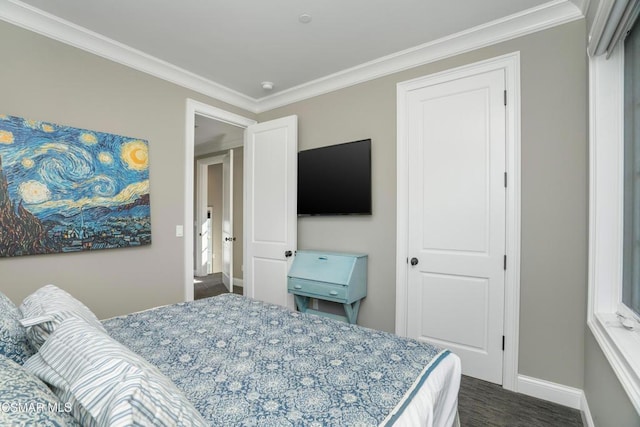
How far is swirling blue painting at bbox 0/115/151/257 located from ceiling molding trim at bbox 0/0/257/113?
0.67 metres

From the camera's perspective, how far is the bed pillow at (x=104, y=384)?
601 mm

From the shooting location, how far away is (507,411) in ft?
6.60

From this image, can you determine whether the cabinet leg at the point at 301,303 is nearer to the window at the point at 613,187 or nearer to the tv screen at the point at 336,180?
the tv screen at the point at 336,180

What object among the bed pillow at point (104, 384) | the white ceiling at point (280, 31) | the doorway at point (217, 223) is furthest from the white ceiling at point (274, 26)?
the bed pillow at point (104, 384)

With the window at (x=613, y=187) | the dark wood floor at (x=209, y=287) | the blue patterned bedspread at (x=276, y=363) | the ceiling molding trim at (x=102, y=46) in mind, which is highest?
the ceiling molding trim at (x=102, y=46)

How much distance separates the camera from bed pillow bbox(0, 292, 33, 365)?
992mm

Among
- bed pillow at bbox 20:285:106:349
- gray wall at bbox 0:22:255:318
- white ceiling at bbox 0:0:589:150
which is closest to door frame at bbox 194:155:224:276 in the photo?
gray wall at bbox 0:22:255:318

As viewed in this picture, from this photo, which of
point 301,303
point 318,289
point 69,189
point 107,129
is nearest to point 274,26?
point 107,129

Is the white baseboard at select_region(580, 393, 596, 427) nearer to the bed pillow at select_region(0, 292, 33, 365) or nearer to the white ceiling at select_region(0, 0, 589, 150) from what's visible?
the white ceiling at select_region(0, 0, 589, 150)

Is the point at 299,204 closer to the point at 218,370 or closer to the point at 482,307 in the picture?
the point at 482,307

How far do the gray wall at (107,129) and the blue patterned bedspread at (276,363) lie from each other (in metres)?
0.91

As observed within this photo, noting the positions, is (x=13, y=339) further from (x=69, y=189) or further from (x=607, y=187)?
(x=607, y=187)

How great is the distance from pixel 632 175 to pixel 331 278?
2.11 m

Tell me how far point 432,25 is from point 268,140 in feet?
6.43
